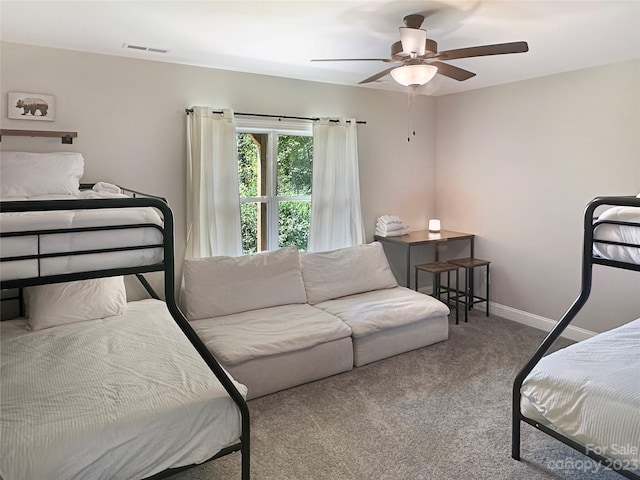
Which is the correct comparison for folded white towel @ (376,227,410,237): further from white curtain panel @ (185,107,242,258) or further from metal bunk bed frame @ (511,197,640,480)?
metal bunk bed frame @ (511,197,640,480)

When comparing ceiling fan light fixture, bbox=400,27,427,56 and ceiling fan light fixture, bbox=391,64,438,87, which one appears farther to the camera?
ceiling fan light fixture, bbox=391,64,438,87

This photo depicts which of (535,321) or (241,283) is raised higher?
(241,283)

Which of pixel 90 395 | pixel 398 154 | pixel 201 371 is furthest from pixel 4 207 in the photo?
pixel 398 154

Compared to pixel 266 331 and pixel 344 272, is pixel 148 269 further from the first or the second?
pixel 344 272

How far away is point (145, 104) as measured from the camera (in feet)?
11.3

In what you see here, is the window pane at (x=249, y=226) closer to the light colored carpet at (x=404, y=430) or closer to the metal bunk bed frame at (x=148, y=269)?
the light colored carpet at (x=404, y=430)

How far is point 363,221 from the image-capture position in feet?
15.3

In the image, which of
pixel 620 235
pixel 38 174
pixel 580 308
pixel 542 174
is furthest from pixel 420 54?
pixel 38 174

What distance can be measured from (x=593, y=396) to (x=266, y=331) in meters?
2.01

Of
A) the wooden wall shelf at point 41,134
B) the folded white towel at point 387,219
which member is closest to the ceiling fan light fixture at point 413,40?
the folded white towel at point 387,219

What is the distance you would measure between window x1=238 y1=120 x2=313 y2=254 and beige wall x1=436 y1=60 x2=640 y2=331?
5.92 feet

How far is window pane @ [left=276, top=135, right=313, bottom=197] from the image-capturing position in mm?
4211

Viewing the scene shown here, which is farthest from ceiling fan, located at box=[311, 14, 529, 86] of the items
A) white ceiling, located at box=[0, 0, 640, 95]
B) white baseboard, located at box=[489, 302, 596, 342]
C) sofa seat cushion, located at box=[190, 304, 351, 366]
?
white baseboard, located at box=[489, 302, 596, 342]

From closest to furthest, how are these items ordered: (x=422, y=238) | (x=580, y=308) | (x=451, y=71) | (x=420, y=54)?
(x=580, y=308) → (x=420, y=54) → (x=451, y=71) → (x=422, y=238)
